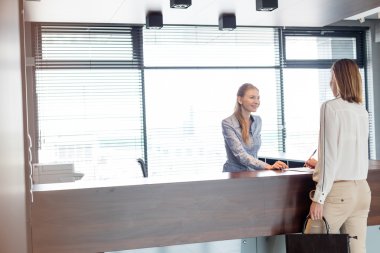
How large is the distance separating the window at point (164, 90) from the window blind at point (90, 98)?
11mm

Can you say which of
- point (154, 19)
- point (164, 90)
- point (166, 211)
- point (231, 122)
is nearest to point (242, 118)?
point (231, 122)

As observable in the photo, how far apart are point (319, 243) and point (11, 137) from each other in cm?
170

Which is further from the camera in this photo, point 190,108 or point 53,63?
point 190,108

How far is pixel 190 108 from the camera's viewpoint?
19.7 feet

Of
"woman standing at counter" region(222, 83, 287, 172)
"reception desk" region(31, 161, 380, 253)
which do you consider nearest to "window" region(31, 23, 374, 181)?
"woman standing at counter" region(222, 83, 287, 172)

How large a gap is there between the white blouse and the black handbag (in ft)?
0.54

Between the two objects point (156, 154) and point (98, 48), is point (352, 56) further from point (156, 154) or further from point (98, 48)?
point (98, 48)

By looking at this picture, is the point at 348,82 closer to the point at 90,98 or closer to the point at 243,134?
the point at 243,134

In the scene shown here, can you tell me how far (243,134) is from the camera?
122 inches

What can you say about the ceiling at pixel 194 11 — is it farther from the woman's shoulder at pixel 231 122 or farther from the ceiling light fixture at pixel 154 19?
the woman's shoulder at pixel 231 122

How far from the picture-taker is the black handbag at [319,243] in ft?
7.20

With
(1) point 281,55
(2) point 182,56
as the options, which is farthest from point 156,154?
(1) point 281,55

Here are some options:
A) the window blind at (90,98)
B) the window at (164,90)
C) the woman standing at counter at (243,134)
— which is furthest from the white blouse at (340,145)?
the window blind at (90,98)

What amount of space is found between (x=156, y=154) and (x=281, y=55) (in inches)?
82.3
